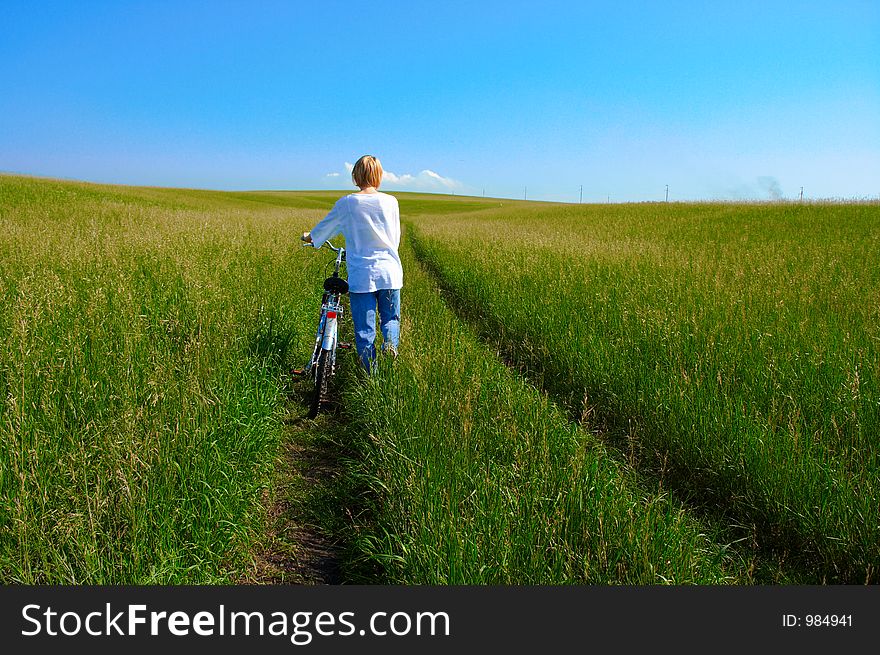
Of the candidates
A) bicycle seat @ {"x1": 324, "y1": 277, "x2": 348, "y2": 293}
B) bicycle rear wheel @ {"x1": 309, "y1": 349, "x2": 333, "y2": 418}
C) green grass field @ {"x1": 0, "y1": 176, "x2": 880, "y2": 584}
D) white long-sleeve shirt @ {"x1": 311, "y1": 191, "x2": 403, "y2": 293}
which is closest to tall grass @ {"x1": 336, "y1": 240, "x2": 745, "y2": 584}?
green grass field @ {"x1": 0, "y1": 176, "x2": 880, "y2": 584}

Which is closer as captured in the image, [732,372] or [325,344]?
[732,372]

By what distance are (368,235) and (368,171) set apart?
2.03 ft

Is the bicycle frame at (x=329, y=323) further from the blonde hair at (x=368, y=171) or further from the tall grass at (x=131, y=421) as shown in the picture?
the blonde hair at (x=368, y=171)

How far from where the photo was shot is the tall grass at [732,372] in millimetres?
3293

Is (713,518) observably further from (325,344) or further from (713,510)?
(325,344)

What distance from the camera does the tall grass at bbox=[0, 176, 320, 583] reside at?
102 inches

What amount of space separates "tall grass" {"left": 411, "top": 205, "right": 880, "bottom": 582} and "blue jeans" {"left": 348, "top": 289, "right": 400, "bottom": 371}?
1.73 metres

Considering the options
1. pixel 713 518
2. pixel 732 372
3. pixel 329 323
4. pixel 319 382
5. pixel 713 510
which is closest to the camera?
pixel 713 518

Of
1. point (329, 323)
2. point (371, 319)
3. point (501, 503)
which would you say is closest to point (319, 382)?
point (329, 323)

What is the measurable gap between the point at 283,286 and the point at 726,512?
6.57 metres

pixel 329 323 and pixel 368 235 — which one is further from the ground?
pixel 368 235

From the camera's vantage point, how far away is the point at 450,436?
3.65 meters

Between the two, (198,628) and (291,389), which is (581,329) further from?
Result: (198,628)

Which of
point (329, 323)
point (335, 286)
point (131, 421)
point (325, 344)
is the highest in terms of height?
point (335, 286)
